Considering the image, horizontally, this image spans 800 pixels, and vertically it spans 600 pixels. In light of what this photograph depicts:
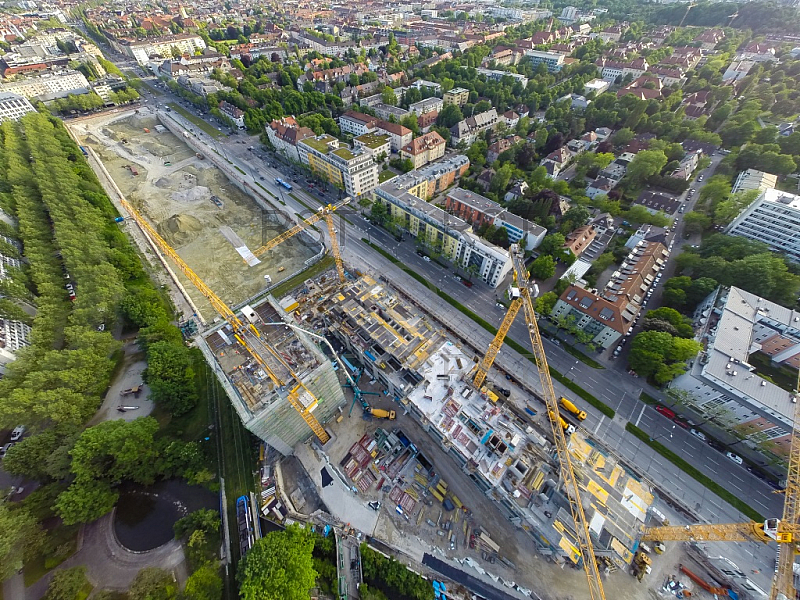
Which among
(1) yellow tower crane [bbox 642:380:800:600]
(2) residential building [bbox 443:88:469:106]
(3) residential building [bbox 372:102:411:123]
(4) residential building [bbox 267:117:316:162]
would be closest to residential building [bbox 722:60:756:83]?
(2) residential building [bbox 443:88:469:106]

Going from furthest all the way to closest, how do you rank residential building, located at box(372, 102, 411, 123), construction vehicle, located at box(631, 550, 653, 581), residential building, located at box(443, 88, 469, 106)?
residential building, located at box(443, 88, 469, 106) → residential building, located at box(372, 102, 411, 123) → construction vehicle, located at box(631, 550, 653, 581)

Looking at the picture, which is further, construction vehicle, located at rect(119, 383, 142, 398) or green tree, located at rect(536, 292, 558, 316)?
green tree, located at rect(536, 292, 558, 316)

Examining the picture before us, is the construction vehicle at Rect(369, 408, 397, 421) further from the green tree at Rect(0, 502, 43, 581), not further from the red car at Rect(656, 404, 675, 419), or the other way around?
the red car at Rect(656, 404, 675, 419)

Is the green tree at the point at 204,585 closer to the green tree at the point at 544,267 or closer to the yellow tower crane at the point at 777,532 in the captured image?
the yellow tower crane at the point at 777,532

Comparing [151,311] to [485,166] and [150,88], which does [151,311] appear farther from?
[150,88]

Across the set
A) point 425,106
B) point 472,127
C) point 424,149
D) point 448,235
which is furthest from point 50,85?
point 448,235

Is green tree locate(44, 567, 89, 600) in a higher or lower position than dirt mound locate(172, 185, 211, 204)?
lower

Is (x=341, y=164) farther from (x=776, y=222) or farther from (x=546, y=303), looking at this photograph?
(x=776, y=222)
